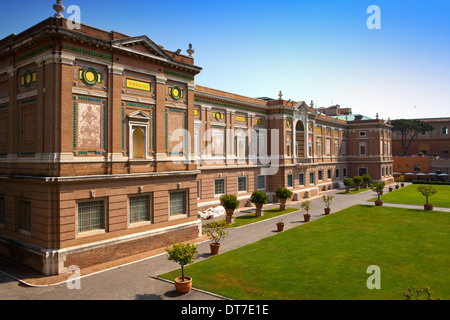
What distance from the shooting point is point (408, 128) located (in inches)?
3814

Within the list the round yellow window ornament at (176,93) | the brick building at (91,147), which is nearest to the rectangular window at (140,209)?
the brick building at (91,147)

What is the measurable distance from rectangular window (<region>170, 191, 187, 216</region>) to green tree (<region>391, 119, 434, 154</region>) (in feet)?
305

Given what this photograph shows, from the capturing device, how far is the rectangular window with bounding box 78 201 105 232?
18859 mm

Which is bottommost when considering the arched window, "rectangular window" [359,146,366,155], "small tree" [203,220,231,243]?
"small tree" [203,220,231,243]

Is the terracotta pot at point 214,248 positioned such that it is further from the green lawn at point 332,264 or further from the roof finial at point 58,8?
the roof finial at point 58,8

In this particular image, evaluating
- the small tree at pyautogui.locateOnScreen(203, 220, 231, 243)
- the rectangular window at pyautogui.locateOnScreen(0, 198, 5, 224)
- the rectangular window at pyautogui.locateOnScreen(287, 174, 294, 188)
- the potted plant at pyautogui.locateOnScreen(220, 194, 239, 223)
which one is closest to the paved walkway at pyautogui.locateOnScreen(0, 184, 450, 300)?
the small tree at pyautogui.locateOnScreen(203, 220, 231, 243)

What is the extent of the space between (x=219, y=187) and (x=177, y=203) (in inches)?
551

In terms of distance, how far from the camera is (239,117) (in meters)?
40.9

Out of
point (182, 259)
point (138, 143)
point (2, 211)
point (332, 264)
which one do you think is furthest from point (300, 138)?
point (2, 211)

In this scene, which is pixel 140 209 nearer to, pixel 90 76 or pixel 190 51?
pixel 90 76

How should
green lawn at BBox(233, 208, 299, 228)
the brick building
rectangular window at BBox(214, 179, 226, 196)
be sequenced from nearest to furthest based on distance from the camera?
the brick building, green lawn at BBox(233, 208, 299, 228), rectangular window at BBox(214, 179, 226, 196)

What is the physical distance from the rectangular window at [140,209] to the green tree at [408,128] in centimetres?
9640

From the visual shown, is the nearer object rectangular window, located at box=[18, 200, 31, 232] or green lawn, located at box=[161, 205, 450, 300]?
green lawn, located at box=[161, 205, 450, 300]

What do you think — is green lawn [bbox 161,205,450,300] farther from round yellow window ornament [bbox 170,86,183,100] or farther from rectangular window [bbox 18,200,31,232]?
round yellow window ornament [bbox 170,86,183,100]
